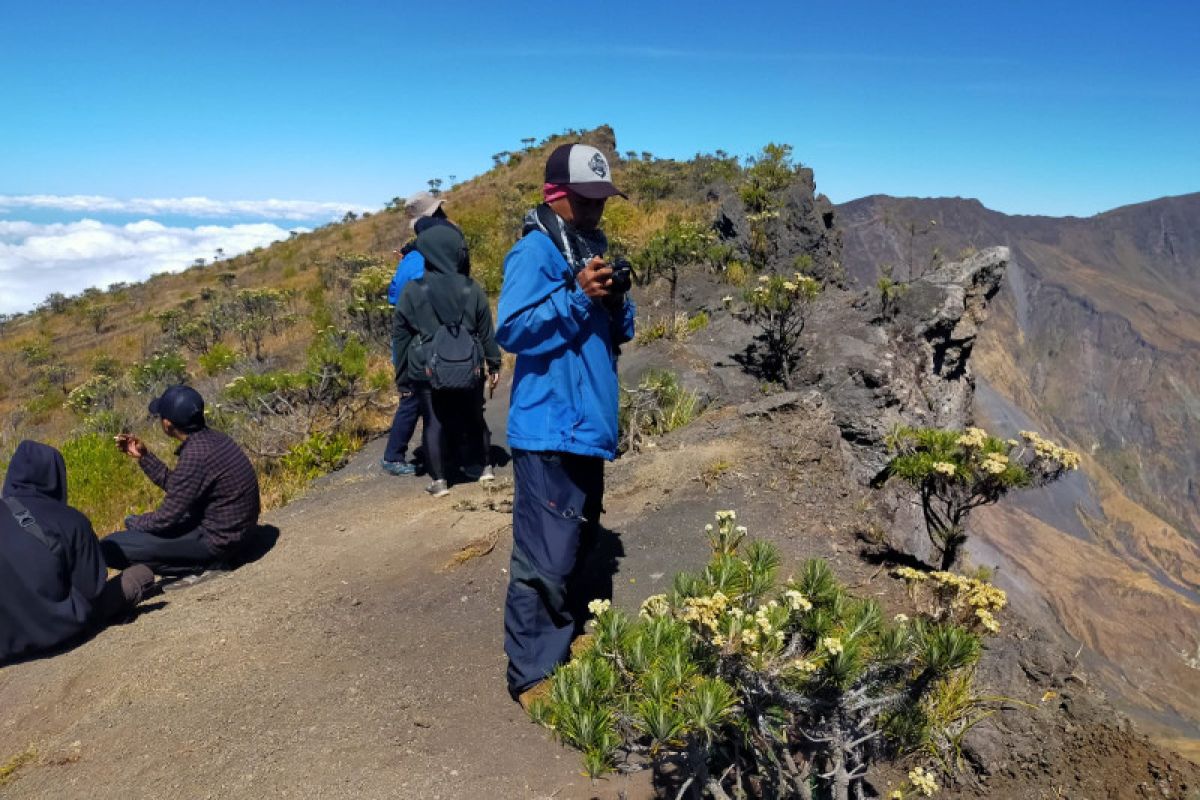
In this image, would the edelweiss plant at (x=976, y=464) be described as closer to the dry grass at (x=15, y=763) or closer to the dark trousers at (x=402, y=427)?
the dark trousers at (x=402, y=427)

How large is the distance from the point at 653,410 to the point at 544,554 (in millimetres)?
3785

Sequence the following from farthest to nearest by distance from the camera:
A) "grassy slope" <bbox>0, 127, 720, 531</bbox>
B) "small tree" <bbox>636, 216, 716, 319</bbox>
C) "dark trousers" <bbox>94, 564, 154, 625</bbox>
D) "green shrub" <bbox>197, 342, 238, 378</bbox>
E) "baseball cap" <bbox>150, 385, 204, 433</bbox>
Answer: "small tree" <bbox>636, 216, 716, 319</bbox>
"green shrub" <bbox>197, 342, 238, 378</bbox>
"grassy slope" <bbox>0, 127, 720, 531</bbox>
"baseball cap" <bbox>150, 385, 204, 433</bbox>
"dark trousers" <bbox>94, 564, 154, 625</bbox>

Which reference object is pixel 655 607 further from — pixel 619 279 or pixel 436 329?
pixel 436 329

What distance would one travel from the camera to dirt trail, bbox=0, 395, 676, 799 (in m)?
2.53

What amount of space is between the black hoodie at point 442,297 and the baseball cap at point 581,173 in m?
2.23

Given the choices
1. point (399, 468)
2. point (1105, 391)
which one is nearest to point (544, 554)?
point (399, 468)

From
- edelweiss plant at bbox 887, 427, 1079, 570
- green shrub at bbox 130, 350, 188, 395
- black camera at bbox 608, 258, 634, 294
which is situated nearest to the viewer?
black camera at bbox 608, 258, 634, 294

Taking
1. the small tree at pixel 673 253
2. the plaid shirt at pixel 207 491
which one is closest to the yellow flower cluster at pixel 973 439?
the plaid shirt at pixel 207 491

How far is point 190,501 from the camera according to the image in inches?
159

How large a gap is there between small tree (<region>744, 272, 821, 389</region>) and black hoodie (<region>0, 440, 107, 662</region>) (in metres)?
6.44

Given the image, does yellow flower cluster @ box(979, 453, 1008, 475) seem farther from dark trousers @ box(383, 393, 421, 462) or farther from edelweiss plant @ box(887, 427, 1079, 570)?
dark trousers @ box(383, 393, 421, 462)

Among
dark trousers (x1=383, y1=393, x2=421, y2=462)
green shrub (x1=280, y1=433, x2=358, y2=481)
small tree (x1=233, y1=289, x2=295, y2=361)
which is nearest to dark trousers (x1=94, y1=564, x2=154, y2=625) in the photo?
dark trousers (x1=383, y1=393, x2=421, y2=462)

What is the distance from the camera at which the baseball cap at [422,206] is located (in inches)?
196

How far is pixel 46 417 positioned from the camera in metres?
→ 13.9
